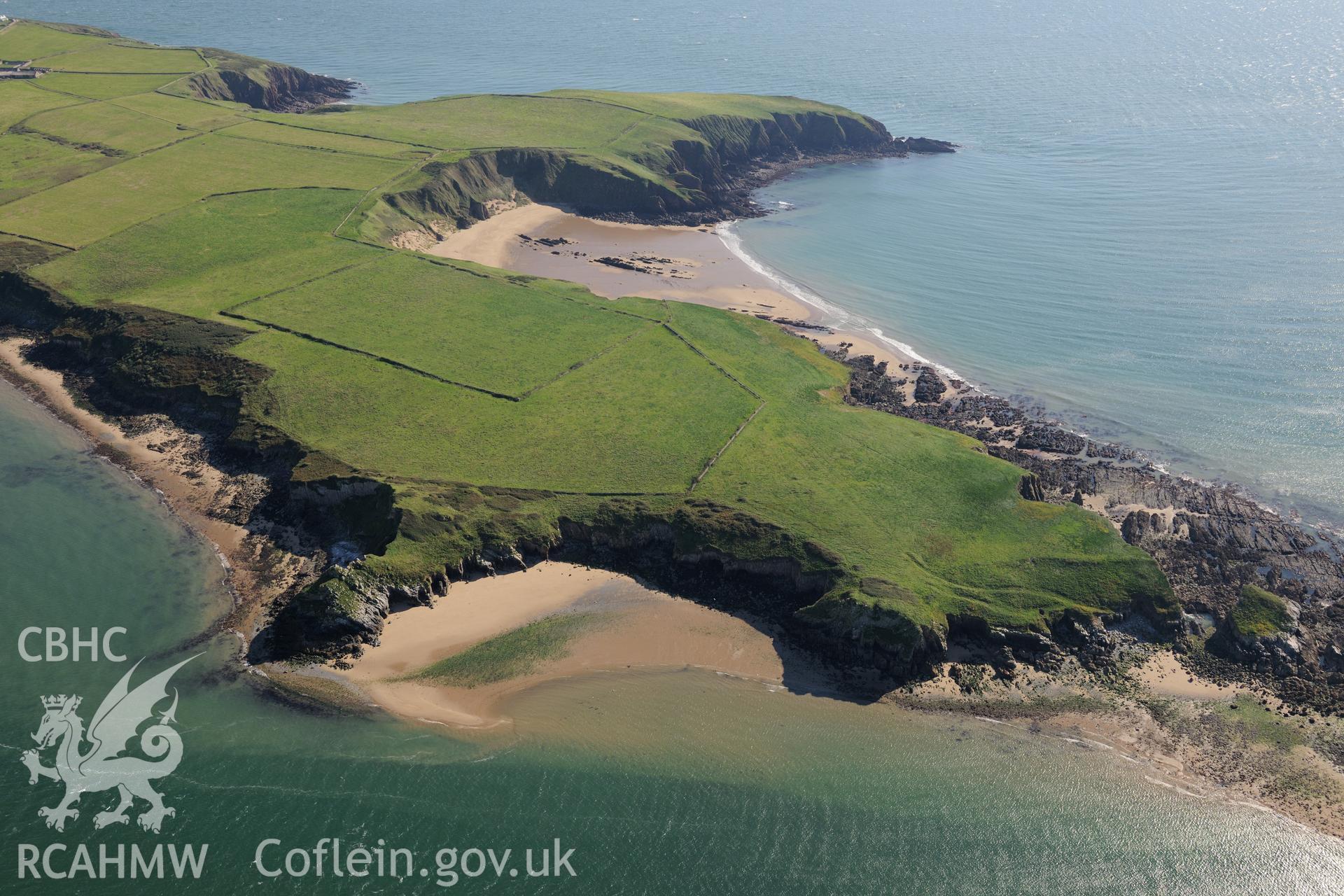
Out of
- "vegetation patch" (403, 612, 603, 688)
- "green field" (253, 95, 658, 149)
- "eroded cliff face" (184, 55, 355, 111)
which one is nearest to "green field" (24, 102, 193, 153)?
"green field" (253, 95, 658, 149)

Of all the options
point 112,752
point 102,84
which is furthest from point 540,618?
point 102,84

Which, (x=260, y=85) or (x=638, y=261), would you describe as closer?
(x=638, y=261)

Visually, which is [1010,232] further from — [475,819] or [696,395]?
[475,819]

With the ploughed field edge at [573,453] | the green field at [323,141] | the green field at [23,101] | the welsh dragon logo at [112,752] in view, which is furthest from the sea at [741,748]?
the green field at [23,101]

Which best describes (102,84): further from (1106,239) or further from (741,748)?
(1106,239)

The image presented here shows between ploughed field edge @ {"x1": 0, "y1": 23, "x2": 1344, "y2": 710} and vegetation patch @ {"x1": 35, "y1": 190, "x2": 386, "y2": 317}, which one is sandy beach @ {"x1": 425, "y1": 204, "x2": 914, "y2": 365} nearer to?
ploughed field edge @ {"x1": 0, "y1": 23, "x2": 1344, "y2": 710}

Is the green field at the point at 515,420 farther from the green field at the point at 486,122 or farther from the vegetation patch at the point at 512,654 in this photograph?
the green field at the point at 486,122
